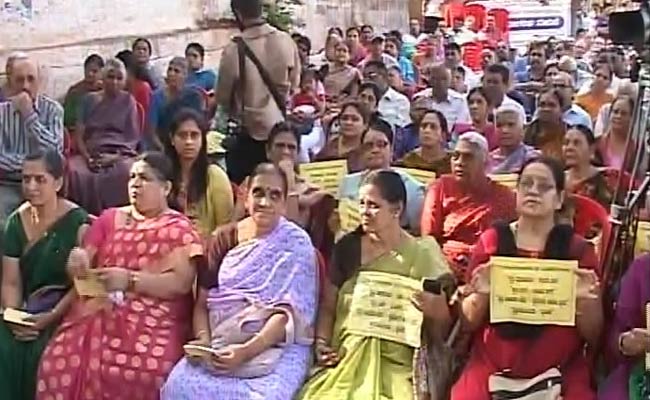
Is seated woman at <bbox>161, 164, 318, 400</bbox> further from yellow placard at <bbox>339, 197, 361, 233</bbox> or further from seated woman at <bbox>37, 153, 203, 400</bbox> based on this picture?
Answer: yellow placard at <bbox>339, 197, 361, 233</bbox>

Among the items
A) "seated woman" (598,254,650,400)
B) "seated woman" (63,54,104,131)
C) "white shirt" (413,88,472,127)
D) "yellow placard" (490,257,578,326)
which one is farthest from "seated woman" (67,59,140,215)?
"seated woman" (598,254,650,400)

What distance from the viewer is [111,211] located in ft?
16.5

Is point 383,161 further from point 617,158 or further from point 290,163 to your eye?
point 617,158

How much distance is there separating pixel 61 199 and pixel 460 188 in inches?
66.9

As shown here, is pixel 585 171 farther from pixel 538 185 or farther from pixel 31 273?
pixel 31 273

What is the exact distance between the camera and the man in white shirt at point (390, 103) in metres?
8.71

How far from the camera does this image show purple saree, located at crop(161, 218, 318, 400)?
14.9 feet

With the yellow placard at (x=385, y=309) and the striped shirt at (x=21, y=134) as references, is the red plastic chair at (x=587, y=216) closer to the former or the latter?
the yellow placard at (x=385, y=309)

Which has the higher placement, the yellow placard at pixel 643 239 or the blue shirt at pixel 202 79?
the blue shirt at pixel 202 79

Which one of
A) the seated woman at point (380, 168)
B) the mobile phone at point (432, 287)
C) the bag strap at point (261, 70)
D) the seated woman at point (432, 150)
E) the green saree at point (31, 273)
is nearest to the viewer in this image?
the mobile phone at point (432, 287)

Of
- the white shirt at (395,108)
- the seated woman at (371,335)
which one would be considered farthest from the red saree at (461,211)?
the white shirt at (395,108)

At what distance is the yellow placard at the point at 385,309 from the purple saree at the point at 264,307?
0.20m

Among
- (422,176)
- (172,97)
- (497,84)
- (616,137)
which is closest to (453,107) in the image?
(497,84)

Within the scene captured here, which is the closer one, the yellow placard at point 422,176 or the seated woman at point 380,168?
the seated woman at point 380,168
